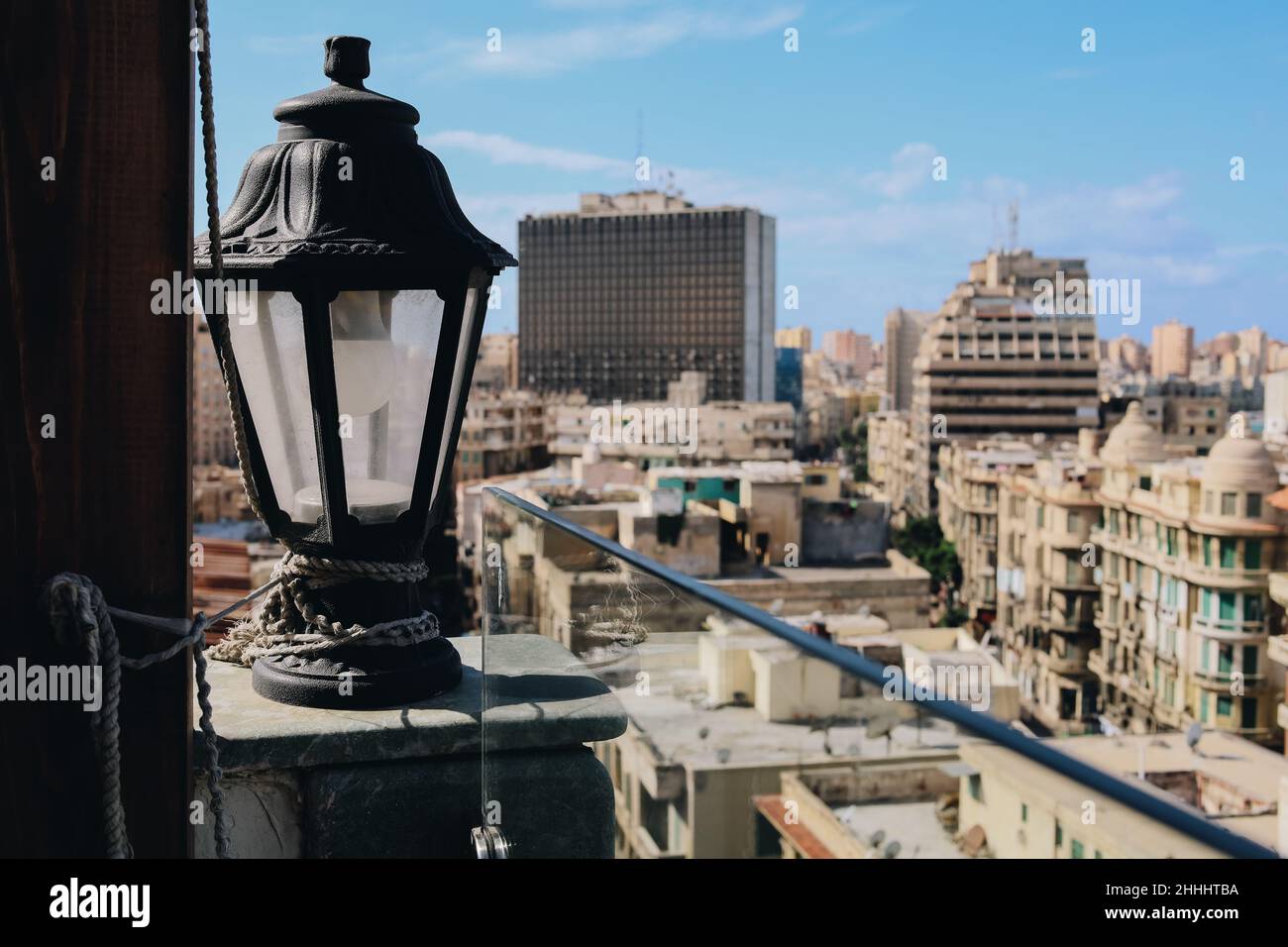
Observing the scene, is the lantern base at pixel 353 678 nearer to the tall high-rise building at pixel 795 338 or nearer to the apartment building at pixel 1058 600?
the apartment building at pixel 1058 600

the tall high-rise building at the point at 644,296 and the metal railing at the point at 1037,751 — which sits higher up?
the tall high-rise building at the point at 644,296

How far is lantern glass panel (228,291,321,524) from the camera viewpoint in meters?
2.07

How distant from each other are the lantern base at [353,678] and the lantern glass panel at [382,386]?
221 millimetres

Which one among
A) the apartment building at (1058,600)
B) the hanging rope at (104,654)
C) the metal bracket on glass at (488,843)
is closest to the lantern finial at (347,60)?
the hanging rope at (104,654)

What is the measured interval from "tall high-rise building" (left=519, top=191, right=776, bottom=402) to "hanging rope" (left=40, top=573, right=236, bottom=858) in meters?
77.5

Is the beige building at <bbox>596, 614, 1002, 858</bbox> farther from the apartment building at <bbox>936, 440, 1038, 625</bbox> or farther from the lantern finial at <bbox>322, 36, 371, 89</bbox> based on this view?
the apartment building at <bbox>936, 440, 1038, 625</bbox>

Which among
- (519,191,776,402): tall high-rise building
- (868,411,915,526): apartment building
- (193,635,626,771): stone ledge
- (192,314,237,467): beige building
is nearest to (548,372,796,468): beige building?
(868,411,915,526): apartment building

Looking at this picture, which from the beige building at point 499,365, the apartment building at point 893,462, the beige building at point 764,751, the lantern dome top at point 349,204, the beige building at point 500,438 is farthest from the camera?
the beige building at point 499,365

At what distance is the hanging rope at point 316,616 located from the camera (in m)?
2.07

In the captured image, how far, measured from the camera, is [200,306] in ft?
5.92

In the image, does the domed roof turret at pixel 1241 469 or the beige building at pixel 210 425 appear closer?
the domed roof turret at pixel 1241 469

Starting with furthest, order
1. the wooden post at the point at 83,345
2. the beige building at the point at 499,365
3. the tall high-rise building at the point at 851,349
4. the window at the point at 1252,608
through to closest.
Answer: the tall high-rise building at the point at 851,349, the beige building at the point at 499,365, the window at the point at 1252,608, the wooden post at the point at 83,345
